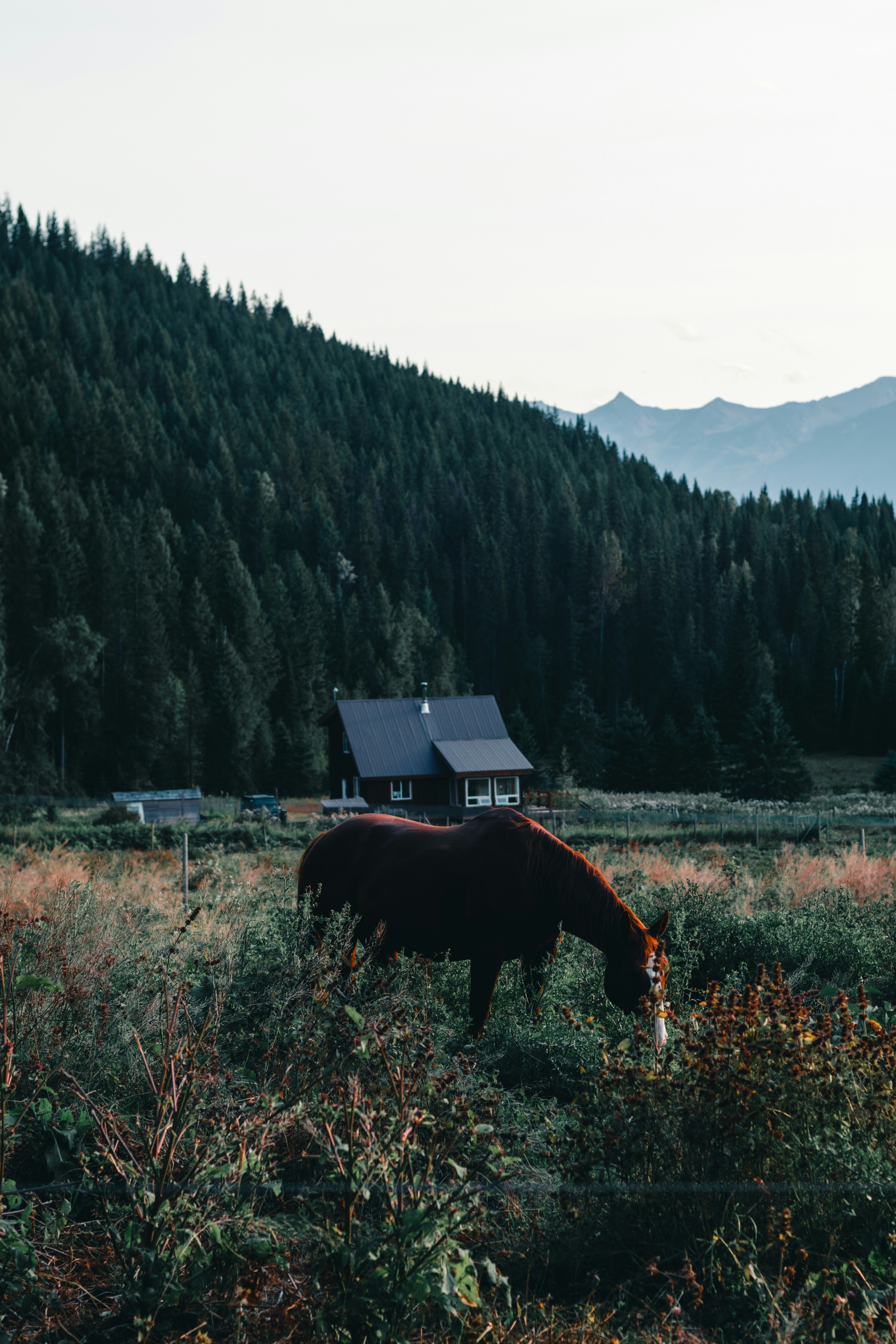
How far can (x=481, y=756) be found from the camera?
1724 inches

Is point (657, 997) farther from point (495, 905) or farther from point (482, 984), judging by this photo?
point (482, 984)

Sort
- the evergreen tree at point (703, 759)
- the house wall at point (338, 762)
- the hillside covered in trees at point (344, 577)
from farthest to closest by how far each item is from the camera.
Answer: the hillside covered in trees at point (344, 577), the evergreen tree at point (703, 759), the house wall at point (338, 762)

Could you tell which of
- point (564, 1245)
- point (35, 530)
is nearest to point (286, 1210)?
point (564, 1245)

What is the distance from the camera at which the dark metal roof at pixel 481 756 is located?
42.9 meters

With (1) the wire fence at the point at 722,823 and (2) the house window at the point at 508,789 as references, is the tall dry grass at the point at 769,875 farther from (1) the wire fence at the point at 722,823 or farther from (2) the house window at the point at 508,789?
(2) the house window at the point at 508,789

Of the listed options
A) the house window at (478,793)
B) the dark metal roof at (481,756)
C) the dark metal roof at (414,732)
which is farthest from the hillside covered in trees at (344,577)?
the house window at (478,793)

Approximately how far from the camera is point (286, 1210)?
Answer: 4180 mm

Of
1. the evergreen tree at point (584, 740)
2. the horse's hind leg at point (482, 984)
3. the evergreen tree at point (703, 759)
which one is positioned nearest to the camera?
the horse's hind leg at point (482, 984)

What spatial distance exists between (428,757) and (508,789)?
4.01 meters

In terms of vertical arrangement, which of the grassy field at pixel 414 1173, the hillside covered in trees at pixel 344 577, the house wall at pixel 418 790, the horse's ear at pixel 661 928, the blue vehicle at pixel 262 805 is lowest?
the blue vehicle at pixel 262 805

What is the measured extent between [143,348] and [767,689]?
3431 inches

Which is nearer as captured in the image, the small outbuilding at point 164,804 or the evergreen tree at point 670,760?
the small outbuilding at point 164,804

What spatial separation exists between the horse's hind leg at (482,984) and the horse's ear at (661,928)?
3.50 feet

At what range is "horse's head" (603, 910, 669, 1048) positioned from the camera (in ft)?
19.7
